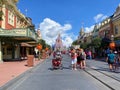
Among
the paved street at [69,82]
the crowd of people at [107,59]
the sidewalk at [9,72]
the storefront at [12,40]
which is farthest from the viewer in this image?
the storefront at [12,40]

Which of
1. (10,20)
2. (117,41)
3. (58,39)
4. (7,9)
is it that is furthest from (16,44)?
(58,39)

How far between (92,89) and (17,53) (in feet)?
134

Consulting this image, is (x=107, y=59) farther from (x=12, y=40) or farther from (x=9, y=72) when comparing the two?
(x=12, y=40)

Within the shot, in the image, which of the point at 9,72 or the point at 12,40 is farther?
the point at 12,40

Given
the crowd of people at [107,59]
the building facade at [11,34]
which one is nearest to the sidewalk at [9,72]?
the crowd of people at [107,59]

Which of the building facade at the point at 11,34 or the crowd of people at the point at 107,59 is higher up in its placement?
the building facade at the point at 11,34

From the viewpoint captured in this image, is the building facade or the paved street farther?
the building facade

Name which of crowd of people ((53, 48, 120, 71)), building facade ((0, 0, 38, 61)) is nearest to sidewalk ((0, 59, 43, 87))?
crowd of people ((53, 48, 120, 71))

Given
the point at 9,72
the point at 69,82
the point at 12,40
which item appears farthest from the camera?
the point at 12,40

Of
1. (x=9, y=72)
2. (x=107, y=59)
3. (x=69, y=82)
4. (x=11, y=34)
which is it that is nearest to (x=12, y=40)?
(x=11, y=34)

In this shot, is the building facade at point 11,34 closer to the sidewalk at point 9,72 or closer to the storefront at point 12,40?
the storefront at point 12,40

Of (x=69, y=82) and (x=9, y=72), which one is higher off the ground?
(x=9, y=72)

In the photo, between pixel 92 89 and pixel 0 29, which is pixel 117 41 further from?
pixel 92 89

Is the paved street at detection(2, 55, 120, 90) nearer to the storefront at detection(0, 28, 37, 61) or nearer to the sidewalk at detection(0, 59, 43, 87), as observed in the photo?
the sidewalk at detection(0, 59, 43, 87)
